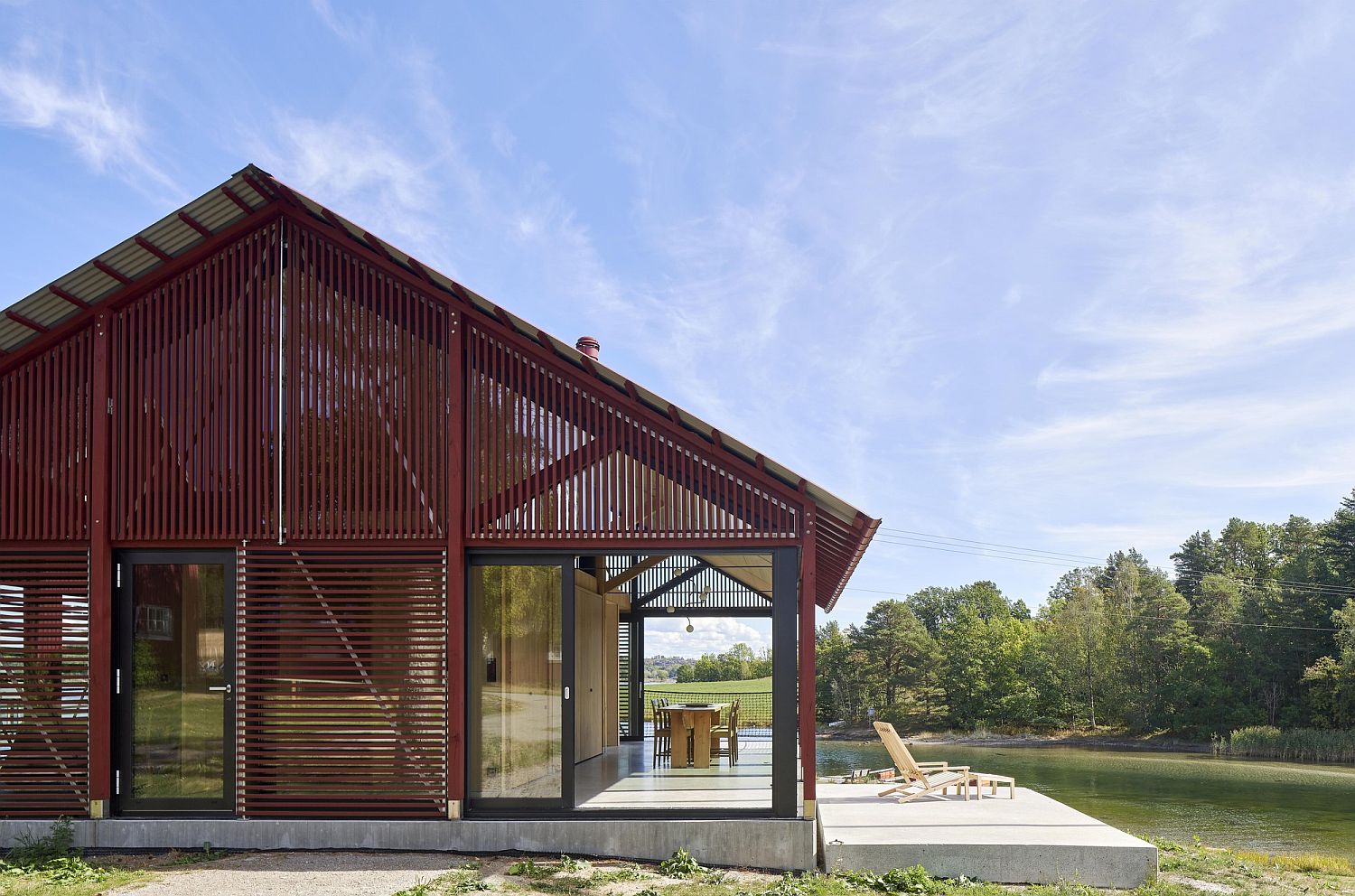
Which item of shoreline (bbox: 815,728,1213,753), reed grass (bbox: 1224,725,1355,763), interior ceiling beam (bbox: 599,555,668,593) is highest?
interior ceiling beam (bbox: 599,555,668,593)

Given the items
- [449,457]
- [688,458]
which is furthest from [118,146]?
[688,458]

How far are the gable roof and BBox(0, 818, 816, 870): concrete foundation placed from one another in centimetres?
298

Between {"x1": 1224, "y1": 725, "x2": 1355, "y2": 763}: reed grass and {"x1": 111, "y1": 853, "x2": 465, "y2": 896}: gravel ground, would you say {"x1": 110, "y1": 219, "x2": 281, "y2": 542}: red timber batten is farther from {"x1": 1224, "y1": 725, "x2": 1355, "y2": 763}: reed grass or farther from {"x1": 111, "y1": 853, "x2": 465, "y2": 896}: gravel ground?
{"x1": 1224, "y1": 725, "x2": 1355, "y2": 763}: reed grass

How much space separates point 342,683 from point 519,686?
167 centimetres

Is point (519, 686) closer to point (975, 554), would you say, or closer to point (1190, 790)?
point (1190, 790)

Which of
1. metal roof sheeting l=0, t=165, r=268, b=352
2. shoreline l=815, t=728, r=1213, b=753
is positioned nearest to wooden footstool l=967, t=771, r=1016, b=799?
metal roof sheeting l=0, t=165, r=268, b=352

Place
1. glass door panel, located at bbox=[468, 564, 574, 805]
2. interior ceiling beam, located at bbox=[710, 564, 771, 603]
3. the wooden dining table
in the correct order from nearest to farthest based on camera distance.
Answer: glass door panel, located at bbox=[468, 564, 574, 805]
the wooden dining table
interior ceiling beam, located at bbox=[710, 564, 771, 603]

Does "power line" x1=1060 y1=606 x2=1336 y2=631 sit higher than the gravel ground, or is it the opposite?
the gravel ground

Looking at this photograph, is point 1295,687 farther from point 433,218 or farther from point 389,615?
point 389,615

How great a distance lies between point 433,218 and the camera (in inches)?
773

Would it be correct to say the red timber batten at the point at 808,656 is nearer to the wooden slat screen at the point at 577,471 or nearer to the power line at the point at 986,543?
the wooden slat screen at the point at 577,471

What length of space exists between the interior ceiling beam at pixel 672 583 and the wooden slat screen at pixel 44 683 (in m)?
9.44

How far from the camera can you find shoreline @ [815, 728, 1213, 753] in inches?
1763

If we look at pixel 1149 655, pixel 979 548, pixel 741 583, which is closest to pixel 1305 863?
pixel 741 583
